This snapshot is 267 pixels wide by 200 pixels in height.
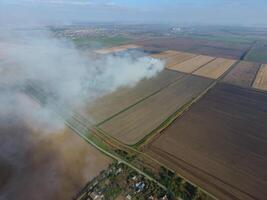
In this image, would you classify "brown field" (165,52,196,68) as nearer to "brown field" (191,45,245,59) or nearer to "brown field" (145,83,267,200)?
"brown field" (191,45,245,59)

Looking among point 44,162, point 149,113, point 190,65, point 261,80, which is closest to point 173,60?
point 190,65

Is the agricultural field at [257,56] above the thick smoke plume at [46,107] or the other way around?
the other way around

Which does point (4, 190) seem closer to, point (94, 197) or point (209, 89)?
point (94, 197)

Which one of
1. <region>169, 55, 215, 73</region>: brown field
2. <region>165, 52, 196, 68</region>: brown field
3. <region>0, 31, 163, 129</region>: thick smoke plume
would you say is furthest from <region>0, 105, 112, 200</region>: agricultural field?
<region>165, 52, 196, 68</region>: brown field

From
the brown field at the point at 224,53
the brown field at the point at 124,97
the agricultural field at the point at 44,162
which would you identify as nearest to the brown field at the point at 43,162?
the agricultural field at the point at 44,162

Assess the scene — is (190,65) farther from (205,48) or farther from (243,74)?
(205,48)

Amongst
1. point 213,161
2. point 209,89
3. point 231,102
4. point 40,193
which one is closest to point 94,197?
point 40,193

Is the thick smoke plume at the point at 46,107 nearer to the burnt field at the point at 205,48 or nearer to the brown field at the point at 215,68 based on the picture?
the brown field at the point at 215,68

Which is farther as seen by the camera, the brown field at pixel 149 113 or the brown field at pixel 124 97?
the brown field at pixel 124 97
